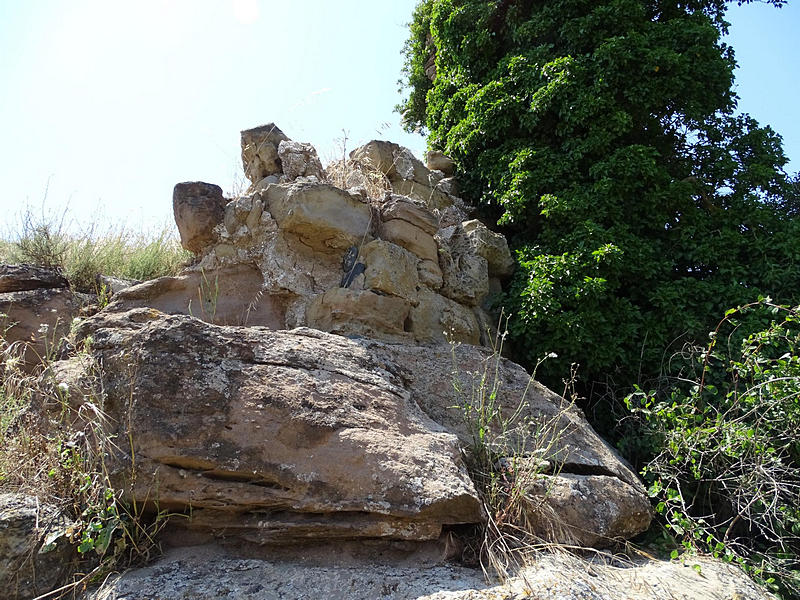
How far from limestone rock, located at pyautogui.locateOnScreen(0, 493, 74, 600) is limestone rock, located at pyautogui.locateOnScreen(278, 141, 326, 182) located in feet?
12.7

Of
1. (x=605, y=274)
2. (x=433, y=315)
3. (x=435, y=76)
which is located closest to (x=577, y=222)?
(x=605, y=274)

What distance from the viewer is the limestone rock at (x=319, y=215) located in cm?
459

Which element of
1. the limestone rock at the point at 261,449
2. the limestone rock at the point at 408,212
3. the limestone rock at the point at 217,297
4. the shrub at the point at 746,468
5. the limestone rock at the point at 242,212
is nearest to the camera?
the limestone rock at the point at 261,449

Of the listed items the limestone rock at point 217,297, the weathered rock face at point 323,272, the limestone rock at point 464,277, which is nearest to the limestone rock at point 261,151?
the weathered rock face at point 323,272

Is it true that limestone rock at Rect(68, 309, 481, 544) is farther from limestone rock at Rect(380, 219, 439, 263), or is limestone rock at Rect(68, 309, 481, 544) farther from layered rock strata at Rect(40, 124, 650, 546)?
limestone rock at Rect(380, 219, 439, 263)

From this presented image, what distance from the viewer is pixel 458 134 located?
272 inches

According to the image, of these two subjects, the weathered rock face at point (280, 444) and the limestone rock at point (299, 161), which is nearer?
the weathered rock face at point (280, 444)

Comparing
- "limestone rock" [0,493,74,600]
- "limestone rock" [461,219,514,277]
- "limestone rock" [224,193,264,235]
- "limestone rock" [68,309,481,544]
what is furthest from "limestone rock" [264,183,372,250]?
"limestone rock" [0,493,74,600]

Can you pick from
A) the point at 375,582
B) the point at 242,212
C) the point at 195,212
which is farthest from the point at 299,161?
the point at 375,582

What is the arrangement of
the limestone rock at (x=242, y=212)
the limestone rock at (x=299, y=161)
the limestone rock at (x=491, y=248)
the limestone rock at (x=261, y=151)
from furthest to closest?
the limestone rock at (x=261, y=151) < the limestone rock at (x=299, y=161) < the limestone rock at (x=491, y=248) < the limestone rock at (x=242, y=212)

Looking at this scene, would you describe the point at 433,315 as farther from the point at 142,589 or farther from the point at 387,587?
the point at 142,589

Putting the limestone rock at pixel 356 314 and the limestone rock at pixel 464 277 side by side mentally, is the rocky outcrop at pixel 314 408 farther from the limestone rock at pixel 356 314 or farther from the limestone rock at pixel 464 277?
the limestone rock at pixel 464 277

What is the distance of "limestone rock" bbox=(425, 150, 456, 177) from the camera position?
7.05m

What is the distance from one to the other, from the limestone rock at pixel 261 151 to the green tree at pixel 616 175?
86.2 inches
